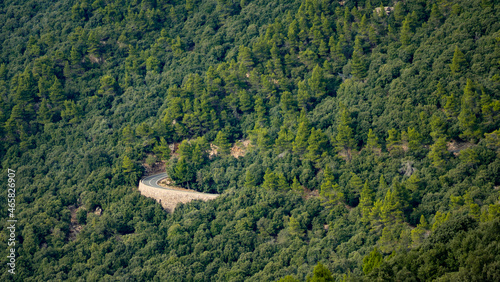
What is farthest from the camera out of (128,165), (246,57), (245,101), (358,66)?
(246,57)

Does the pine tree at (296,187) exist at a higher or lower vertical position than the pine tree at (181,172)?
lower

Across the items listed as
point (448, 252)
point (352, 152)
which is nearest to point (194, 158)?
point (352, 152)

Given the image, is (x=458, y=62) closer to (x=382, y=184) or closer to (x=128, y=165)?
(x=382, y=184)

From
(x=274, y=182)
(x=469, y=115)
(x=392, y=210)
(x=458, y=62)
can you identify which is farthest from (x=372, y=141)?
(x=458, y=62)

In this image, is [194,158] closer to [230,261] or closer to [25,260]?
[230,261]

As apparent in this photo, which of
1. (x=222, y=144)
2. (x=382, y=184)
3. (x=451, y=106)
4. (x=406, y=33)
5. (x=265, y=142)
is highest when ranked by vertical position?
(x=406, y=33)

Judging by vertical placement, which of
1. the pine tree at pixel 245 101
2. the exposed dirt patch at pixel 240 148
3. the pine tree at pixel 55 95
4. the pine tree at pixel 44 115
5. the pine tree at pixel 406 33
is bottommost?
the exposed dirt patch at pixel 240 148

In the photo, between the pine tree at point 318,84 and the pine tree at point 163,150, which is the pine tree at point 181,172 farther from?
the pine tree at point 318,84

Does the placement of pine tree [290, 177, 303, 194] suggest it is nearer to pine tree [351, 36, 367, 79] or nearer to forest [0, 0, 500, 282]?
forest [0, 0, 500, 282]

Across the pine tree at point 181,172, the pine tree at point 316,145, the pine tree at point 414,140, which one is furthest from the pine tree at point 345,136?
the pine tree at point 181,172
